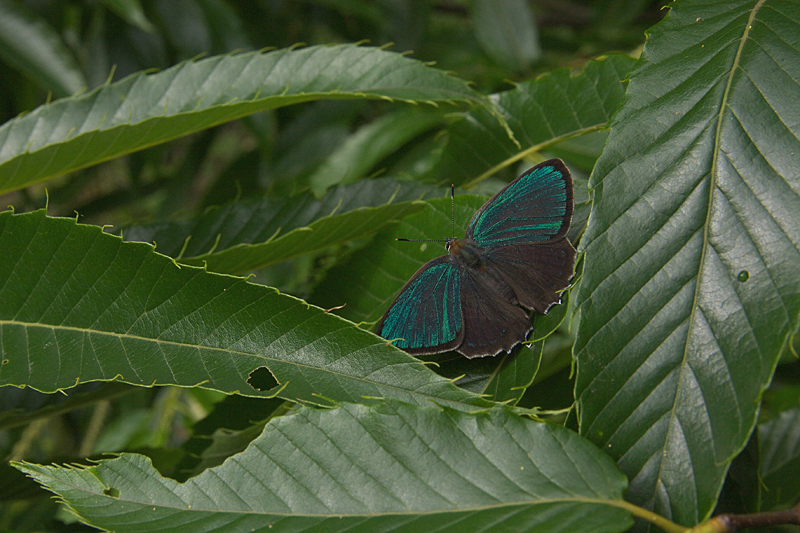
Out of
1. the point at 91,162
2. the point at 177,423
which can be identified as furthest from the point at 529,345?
the point at 177,423

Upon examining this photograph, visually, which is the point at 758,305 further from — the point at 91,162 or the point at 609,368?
the point at 91,162

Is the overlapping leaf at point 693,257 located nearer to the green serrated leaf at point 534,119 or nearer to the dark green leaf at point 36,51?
the green serrated leaf at point 534,119

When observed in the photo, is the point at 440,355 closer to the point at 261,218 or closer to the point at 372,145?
the point at 261,218

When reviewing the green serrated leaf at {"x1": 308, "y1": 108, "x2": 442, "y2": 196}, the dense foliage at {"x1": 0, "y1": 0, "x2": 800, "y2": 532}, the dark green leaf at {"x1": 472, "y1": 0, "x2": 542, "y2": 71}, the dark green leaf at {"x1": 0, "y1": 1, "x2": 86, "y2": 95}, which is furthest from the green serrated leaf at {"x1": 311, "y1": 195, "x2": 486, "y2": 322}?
the dark green leaf at {"x1": 472, "y1": 0, "x2": 542, "y2": 71}

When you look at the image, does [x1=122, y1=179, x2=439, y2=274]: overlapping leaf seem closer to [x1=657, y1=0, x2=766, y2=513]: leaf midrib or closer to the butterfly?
the butterfly

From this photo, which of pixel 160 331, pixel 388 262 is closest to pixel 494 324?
pixel 388 262

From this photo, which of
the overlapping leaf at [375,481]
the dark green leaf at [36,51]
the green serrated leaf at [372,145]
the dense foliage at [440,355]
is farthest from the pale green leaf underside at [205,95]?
the green serrated leaf at [372,145]
